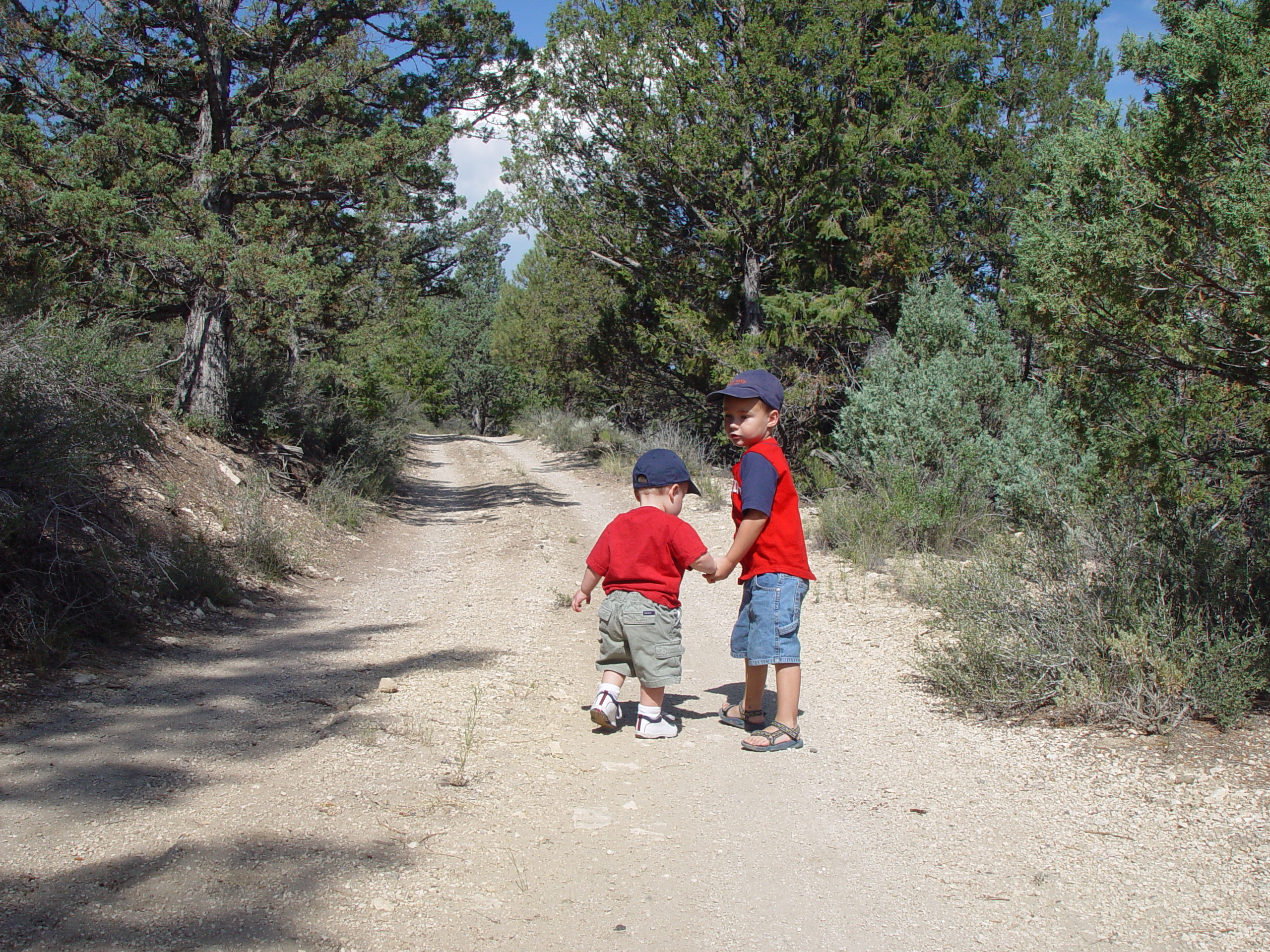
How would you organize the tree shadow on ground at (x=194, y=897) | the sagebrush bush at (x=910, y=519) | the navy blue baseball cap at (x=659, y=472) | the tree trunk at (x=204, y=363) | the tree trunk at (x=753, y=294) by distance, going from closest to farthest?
the tree shadow on ground at (x=194, y=897) → the navy blue baseball cap at (x=659, y=472) → the sagebrush bush at (x=910, y=519) → the tree trunk at (x=204, y=363) → the tree trunk at (x=753, y=294)

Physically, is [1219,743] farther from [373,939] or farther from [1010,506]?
[1010,506]

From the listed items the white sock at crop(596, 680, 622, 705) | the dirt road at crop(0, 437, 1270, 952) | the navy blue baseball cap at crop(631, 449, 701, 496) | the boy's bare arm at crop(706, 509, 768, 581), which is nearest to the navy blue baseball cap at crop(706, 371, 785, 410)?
the navy blue baseball cap at crop(631, 449, 701, 496)

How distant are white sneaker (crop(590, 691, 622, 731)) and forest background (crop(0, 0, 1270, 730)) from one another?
2.11 meters

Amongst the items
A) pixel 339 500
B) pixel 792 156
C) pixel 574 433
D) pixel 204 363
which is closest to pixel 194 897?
pixel 339 500

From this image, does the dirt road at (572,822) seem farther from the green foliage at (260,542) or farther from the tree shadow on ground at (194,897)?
the green foliage at (260,542)

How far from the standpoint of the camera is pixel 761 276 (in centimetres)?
1728

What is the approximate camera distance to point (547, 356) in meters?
25.8

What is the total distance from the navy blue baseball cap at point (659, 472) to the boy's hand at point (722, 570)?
46 centimetres

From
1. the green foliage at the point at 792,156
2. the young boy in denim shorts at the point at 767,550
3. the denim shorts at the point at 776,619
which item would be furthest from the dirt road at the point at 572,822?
the green foliage at the point at 792,156

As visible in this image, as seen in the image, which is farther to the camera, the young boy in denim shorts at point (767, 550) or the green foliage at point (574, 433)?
the green foliage at point (574, 433)

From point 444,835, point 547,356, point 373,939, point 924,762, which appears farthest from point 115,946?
point 547,356

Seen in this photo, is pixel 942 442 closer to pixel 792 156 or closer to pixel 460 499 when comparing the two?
pixel 792 156

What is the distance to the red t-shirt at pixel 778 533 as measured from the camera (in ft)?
14.6

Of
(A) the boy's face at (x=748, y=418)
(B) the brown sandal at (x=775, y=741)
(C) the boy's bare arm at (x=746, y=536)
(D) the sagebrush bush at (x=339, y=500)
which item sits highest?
(A) the boy's face at (x=748, y=418)
